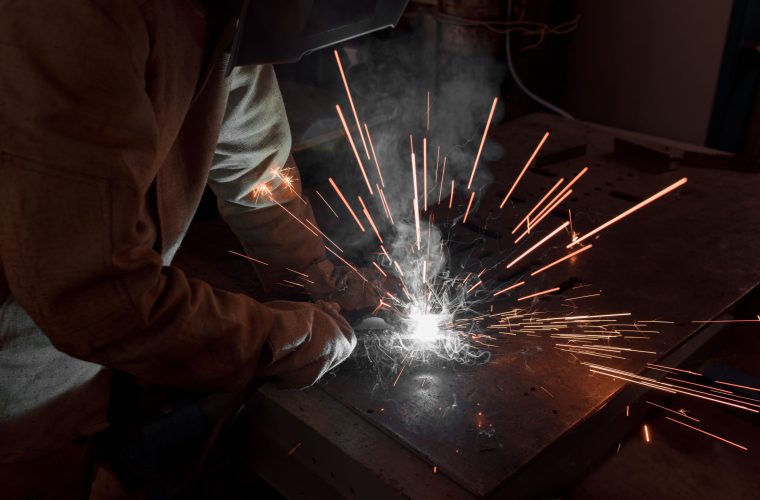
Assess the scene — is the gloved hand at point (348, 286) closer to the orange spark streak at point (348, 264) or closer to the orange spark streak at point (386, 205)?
the orange spark streak at point (348, 264)

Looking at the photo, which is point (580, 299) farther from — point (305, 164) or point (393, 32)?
point (393, 32)

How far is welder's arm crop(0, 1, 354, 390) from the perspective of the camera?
1.07 metres

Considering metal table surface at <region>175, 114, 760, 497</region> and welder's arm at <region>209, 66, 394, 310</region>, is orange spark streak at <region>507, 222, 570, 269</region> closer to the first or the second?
metal table surface at <region>175, 114, 760, 497</region>

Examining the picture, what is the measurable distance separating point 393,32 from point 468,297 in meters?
2.06

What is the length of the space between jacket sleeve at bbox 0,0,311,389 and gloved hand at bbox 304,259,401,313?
27.3 inches

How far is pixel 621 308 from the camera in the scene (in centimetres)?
189

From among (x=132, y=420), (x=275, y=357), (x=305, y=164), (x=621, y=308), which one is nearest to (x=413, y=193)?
(x=305, y=164)

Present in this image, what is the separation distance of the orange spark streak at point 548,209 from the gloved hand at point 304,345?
945mm

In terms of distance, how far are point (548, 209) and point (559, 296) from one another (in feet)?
1.95

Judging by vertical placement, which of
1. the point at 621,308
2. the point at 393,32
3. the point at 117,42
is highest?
the point at 117,42

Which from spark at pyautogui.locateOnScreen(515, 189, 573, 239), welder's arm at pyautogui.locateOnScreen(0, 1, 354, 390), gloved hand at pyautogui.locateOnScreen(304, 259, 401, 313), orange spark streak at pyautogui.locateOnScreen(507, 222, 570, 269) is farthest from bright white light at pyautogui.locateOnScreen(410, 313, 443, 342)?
welder's arm at pyautogui.locateOnScreen(0, 1, 354, 390)

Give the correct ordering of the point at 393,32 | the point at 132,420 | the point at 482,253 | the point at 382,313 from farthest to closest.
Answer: the point at 393,32
the point at 482,253
the point at 382,313
the point at 132,420

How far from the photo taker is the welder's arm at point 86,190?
1.07m

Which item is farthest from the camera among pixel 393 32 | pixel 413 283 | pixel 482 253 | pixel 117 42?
pixel 393 32
